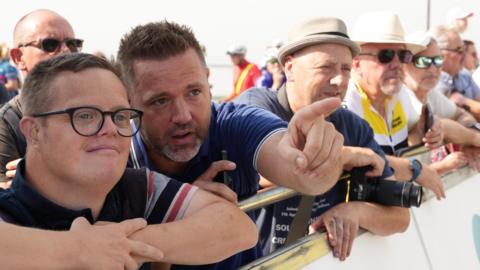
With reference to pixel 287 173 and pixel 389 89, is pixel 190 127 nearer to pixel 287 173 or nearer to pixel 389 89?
pixel 287 173

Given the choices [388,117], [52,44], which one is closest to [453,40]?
[388,117]

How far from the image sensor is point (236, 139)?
2303mm

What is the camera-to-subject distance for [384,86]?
419cm

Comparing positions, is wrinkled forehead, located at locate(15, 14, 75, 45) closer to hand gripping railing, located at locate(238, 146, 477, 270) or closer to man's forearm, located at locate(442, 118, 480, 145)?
hand gripping railing, located at locate(238, 146, 477, 270)

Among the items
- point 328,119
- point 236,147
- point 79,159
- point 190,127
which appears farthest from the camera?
point 328,119

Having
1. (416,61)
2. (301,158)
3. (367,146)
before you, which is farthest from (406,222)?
(416,61)

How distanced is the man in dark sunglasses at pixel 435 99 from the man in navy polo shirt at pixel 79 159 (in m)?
2.90

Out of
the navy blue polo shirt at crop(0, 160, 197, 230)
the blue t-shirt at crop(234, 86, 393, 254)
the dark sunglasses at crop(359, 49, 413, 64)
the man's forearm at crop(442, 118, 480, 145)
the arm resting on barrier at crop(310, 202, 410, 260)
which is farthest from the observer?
the dark sunglasses at crop(359, 49, 413, 64)

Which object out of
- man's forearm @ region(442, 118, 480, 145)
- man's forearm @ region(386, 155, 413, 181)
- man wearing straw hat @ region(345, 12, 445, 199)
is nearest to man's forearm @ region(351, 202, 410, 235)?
man's forearm @ region(386, 155, 413, 181)

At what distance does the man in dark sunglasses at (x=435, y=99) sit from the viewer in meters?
A: 4.27

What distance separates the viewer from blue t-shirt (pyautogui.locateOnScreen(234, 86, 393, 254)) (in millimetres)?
2936

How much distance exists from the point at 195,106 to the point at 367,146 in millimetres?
1190

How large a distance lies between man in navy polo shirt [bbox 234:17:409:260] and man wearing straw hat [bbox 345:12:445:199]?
2.45ft

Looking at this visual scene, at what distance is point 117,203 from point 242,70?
34.9ft
